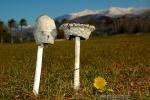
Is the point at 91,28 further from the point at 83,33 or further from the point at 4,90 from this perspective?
the point at 4,90

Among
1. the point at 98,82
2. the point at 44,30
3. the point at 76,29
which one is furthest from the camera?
the point at 76,29

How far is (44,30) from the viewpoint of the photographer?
8.74 meters

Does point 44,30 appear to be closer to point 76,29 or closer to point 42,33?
point 42,33

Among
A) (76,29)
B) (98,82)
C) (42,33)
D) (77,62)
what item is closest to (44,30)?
(42,33)

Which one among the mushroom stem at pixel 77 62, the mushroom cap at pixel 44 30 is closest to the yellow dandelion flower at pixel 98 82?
the mushroom stem at pixel 77 62

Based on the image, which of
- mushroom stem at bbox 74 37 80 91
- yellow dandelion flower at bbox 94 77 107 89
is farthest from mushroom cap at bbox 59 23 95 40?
yellow dandelion flower at bbox 94 77 107 89

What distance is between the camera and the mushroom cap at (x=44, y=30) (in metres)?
8.77

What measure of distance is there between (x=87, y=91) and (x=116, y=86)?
149cm

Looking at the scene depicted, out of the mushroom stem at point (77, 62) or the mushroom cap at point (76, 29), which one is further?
the mushroom stem at point (77, 62)

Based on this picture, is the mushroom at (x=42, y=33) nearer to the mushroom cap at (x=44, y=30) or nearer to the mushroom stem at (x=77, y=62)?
the mushroom cap at (x=44, y=30)

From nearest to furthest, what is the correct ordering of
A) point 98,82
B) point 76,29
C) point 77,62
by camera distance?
point 98,82 < point 76,29 < point 77,62

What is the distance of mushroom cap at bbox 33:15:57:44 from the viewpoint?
877 cm

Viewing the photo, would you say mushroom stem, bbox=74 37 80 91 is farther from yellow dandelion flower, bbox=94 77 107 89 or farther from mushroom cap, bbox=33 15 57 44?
yellow dandelion flower, bbox=94 77 107 89

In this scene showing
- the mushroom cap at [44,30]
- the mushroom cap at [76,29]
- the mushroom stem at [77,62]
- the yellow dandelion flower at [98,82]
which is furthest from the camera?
the mushroom stem at [77,62]
